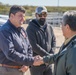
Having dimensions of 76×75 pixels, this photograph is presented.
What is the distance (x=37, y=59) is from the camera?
4.52 metres

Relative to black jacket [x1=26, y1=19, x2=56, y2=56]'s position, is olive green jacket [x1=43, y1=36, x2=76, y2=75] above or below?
above

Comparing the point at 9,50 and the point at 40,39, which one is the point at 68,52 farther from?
the point at 40,39

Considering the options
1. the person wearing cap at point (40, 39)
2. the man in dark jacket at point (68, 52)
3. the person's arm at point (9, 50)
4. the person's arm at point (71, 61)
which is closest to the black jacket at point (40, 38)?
the person wearing cap at point (40, 39)

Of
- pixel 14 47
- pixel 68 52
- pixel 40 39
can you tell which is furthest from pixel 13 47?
pixel 68 52

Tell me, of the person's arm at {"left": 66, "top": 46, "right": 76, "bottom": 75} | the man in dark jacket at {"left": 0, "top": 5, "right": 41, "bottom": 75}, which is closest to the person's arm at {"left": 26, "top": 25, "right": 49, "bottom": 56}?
the man in dark jacket at {"left": 0, "top": 5, "right": 41, "bottom": 75}

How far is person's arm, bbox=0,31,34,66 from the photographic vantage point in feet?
14.2

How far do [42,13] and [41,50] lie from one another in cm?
79

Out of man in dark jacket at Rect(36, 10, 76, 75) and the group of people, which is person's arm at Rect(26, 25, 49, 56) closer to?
the group of people

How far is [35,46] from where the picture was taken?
546 cm

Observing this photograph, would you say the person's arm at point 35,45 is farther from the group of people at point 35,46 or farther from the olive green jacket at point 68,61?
the olive green jacket at point 68,61

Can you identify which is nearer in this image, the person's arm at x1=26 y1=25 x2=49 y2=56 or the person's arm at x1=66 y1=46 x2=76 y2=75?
the person's arm at x1=66 y1=46 x2=76 y2=75

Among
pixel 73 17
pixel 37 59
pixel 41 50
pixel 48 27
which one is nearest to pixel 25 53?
pixel 37 59

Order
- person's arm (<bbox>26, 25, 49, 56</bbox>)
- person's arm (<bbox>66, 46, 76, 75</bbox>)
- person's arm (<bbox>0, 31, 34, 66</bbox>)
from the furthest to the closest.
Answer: person's arm (<bbox>26, 25, 49, 56</bbox>), person's arm (<bbox>0, 31, 34, 66</bbox>), person's arm (<bbox>66, 46, 76, 75</bbox>)

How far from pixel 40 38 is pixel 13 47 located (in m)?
1.24
